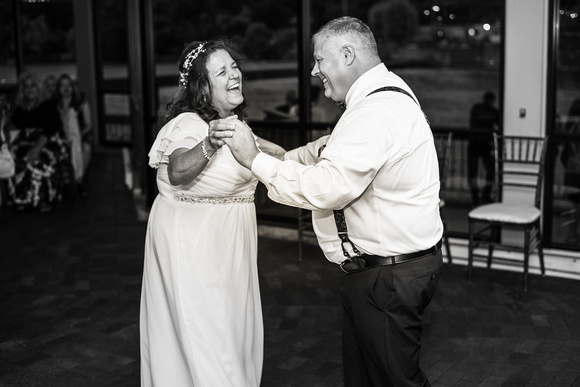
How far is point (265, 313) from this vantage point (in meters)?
5.59

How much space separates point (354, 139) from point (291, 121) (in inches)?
197

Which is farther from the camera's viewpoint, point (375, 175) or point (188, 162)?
point (188, 162)

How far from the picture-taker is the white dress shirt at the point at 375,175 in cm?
276

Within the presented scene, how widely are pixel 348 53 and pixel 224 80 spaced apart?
0.68 meters

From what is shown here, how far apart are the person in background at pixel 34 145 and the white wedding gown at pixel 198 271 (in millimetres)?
6178

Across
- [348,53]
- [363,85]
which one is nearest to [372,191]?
[363,85]

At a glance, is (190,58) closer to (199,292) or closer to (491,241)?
(199,292)

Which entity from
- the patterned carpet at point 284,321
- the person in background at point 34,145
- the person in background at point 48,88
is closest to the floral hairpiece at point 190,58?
the patterned carpet at point 284,321

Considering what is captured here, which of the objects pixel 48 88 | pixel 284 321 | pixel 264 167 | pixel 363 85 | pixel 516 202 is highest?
pixel 363 85

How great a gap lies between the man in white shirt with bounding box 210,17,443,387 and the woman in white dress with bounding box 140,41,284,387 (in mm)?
482

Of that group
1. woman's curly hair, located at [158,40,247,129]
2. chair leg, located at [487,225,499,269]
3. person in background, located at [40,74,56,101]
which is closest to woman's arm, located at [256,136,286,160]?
woman's curly hair, located at [158,40,247,129]

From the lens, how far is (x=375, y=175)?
9.35 ft

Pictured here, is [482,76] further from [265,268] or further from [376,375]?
[376,375]

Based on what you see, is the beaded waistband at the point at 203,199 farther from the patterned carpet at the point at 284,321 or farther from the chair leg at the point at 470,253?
the chair leg at the point at 470,253
